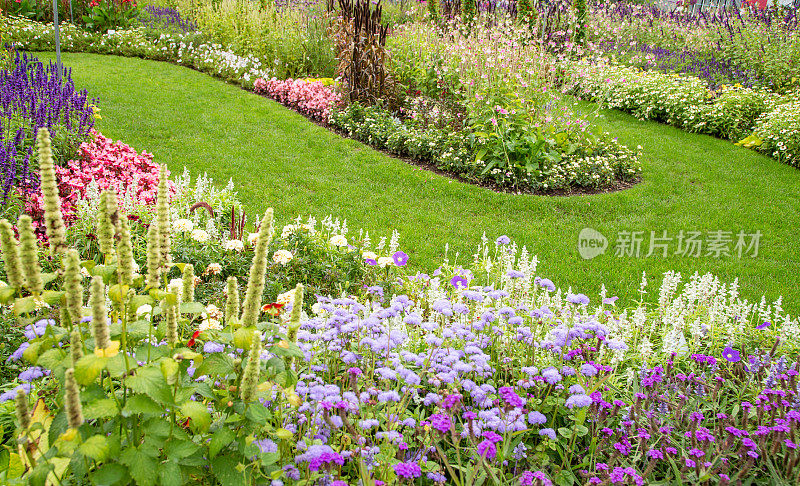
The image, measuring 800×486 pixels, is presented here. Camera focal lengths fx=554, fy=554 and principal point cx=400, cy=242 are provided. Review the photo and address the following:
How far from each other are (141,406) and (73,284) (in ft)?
1.01

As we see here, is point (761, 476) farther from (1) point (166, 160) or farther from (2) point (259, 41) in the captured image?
(2) point (259, 41)

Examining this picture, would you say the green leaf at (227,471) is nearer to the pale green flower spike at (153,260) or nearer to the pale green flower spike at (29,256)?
the pale green flower spike at (153,260)

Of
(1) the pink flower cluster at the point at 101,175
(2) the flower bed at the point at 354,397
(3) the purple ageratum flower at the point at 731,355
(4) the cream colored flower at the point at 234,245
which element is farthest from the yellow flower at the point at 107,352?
(1) the pink flower cluster at the point at 101,175

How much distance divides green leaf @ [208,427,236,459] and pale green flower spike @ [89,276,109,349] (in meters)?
0.35

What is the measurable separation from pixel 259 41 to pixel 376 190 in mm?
6287

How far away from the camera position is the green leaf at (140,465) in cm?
123

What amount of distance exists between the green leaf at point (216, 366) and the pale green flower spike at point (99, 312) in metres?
0.26

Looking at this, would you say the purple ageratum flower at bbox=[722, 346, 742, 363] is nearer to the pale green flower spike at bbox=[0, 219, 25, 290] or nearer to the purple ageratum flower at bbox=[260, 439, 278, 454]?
the purple ageratum flower at bbox=[260, 439, 278, 454]

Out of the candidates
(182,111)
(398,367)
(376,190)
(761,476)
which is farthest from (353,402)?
(182,111)

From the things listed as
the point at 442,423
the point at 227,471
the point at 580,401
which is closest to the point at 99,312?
the point at 227,471

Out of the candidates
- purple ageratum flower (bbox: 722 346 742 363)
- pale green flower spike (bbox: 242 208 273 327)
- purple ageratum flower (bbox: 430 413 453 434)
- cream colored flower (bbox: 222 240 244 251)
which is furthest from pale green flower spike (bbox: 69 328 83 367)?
purple ageratum flower (bbox: 722 346 742 363)

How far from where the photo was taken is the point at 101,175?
173 inches

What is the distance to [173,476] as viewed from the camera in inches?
50.9

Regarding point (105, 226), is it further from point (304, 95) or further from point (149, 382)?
point (304, 95)
